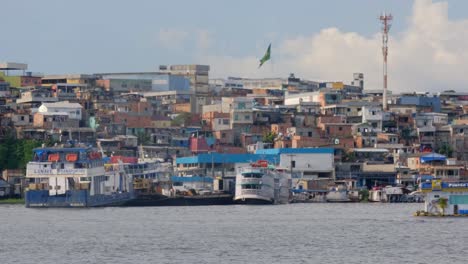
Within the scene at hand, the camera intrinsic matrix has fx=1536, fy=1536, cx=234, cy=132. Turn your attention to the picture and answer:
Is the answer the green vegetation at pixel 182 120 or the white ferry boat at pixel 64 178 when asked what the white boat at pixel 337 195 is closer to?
the white ferry boat at pixel 64 178

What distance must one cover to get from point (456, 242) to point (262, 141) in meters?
69.2

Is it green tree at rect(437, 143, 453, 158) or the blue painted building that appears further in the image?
green tree at rect(437, 143, 453, 158)

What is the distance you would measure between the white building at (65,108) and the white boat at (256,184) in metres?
30.5

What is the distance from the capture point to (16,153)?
123500 millimetres

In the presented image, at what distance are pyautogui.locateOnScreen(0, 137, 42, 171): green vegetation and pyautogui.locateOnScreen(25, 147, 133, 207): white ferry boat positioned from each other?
18.1 m

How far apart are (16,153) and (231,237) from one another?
2271 inches

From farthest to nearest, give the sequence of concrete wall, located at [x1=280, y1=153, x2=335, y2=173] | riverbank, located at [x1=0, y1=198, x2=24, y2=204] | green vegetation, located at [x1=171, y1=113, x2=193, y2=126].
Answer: green vegetation, located at [x1=171, y1=113, x2=193, y2=126] → concrete wall, located at [x1=280, y1=153, x2=335, y2=173] → riverbank, located at [x1=0, y1=198, x2=24, y2=204]

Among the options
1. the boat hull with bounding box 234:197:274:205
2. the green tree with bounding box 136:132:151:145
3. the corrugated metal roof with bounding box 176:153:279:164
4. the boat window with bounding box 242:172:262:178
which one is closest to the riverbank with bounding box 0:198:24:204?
the corrugated metal roof with bounding box 176:153:279:164

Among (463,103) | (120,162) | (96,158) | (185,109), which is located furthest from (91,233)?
(463,103)

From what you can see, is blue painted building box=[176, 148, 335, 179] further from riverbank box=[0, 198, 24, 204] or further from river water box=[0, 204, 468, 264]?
river water box=[0, 204, 468, 264]

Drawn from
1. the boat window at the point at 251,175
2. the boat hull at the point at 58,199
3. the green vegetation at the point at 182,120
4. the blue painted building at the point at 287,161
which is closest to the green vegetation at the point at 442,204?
the boat window at the point at 251,175

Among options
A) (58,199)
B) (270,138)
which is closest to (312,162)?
(270,138)

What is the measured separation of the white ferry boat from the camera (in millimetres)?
101500

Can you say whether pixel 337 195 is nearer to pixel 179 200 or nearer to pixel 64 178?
pixel 179 200
